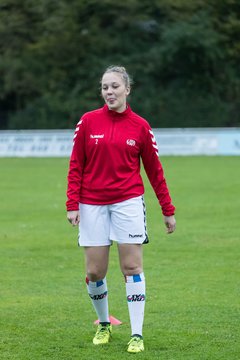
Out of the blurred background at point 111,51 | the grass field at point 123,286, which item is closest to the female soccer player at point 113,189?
the grass field at point 123,286

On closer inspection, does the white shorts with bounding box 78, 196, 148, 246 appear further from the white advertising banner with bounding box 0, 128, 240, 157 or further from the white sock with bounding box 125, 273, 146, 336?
the white advertising banner with bounding box 0, 128, 240, 157

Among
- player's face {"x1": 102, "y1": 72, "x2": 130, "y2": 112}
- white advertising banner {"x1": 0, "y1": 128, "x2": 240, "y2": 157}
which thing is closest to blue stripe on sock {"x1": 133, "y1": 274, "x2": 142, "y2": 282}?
player's face {"x1": 102, "y1": 72, "x2": 130, "y2": 112}

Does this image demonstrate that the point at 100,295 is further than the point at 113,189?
Yes

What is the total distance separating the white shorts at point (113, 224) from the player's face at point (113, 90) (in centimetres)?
79

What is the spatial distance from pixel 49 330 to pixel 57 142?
31152 mm

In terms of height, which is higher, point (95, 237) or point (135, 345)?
point (95, 237)

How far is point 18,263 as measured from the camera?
1207 cm

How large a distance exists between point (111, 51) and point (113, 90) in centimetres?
4648

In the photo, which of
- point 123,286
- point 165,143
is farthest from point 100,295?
point 165,143

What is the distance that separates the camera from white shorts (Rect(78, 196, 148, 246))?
23.4ft

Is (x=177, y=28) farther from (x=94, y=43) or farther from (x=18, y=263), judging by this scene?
(x=18, y=263)

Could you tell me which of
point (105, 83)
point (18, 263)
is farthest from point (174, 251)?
point (105, 83)

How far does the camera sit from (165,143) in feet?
125

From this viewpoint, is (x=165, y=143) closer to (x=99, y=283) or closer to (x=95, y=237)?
(x=99, y=283)
